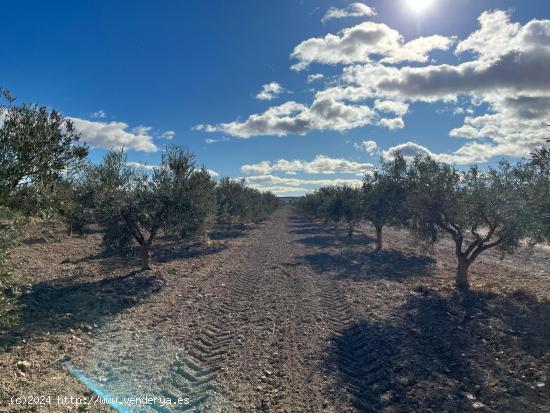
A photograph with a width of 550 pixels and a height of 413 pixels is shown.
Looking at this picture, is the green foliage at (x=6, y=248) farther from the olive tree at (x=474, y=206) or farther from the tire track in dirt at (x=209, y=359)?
the olive tree at (x=474, y=206)

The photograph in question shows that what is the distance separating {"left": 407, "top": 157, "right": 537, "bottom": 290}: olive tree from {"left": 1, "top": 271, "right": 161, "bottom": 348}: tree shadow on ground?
15248 mm

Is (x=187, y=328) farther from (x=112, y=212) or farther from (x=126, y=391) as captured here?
(x=112, y=212)

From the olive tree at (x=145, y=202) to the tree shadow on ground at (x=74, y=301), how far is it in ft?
8.61

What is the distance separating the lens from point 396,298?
17.8m

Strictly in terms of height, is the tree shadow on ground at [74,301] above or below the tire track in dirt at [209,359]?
above

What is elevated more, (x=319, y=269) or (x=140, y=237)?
(x=140, y=237)

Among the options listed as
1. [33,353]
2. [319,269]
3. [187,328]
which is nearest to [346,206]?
[319,269]

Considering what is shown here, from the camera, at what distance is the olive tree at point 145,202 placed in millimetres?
19453

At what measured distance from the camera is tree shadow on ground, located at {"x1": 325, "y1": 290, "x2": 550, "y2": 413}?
8.48 metres

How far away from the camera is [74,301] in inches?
591

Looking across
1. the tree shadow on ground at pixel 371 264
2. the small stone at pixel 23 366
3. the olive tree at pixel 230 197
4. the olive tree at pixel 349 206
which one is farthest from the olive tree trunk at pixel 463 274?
the olive tree at pixel 230 197

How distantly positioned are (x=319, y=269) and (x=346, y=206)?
2285 cm

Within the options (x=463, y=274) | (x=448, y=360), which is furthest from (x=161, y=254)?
(x=448, y=360)

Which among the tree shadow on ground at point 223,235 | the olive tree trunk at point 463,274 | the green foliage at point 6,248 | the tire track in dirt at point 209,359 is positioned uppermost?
the green foliage at point 6,248
